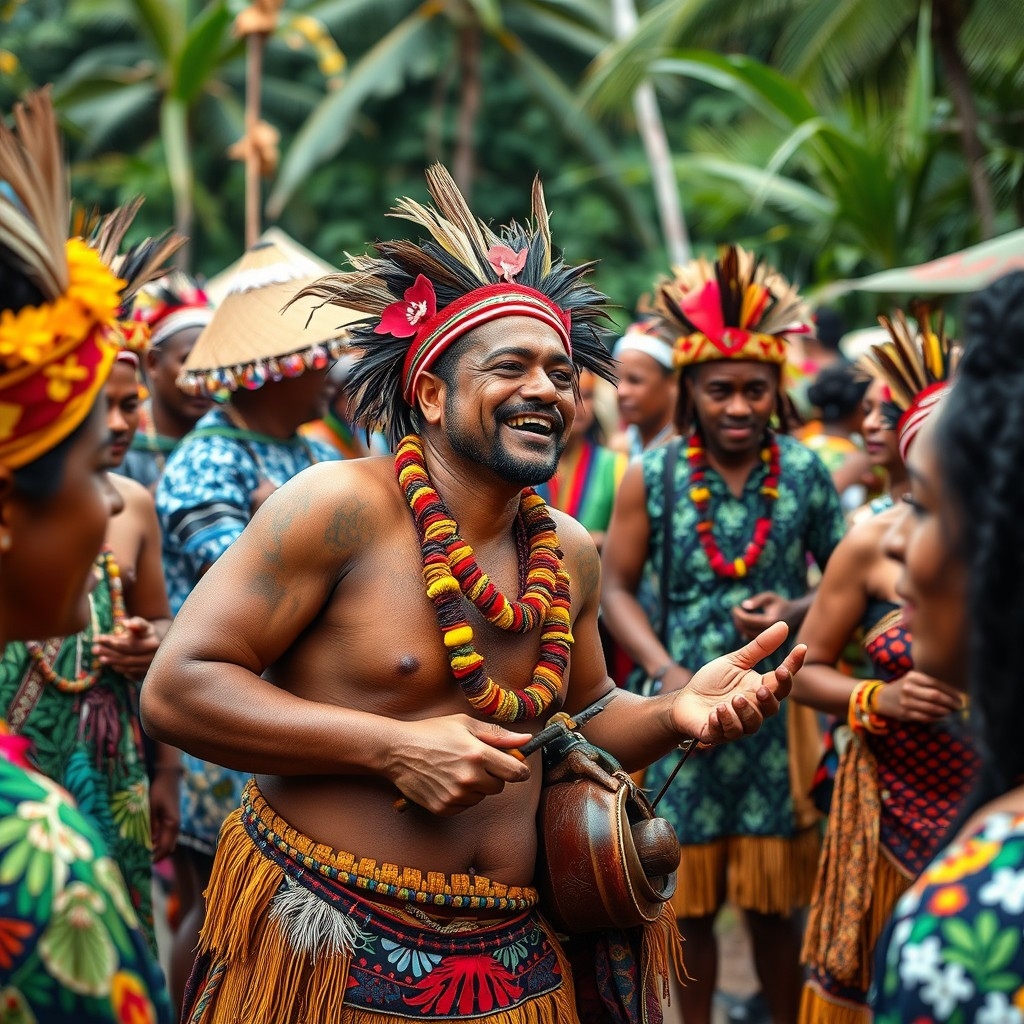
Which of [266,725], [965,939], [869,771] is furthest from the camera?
[869,771]

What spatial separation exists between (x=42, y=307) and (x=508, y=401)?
146cm

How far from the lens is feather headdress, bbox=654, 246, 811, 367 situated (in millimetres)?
5560

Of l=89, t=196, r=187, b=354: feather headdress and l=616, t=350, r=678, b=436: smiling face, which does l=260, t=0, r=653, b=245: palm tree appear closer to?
l=616, t=350, r=678, b=436: smiling face

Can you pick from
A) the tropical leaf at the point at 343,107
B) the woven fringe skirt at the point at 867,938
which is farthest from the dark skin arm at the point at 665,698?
the tropical leaf at the point at 343,107

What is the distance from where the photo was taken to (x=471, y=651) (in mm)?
3045

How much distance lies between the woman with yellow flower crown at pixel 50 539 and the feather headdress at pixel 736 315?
3.66 metres

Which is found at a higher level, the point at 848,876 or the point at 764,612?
the point at 764,612

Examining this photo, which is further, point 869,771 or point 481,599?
point 869,771

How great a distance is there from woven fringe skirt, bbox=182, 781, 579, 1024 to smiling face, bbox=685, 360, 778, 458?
275 centimetres

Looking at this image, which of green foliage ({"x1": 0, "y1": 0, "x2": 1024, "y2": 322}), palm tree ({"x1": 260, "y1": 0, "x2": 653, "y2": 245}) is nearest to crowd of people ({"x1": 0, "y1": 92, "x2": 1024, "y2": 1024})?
green foliage ({"x1": 0, "y1": 0, "x2": 1024, "y2": 322})

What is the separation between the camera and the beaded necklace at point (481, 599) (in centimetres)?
305

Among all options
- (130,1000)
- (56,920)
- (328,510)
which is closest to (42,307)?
(56,920)

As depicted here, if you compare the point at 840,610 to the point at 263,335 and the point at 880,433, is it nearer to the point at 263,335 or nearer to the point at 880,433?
the point at 880,433

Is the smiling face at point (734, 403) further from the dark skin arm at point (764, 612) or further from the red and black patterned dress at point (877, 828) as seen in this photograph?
the red and black patterned dress at point (877, 828)
